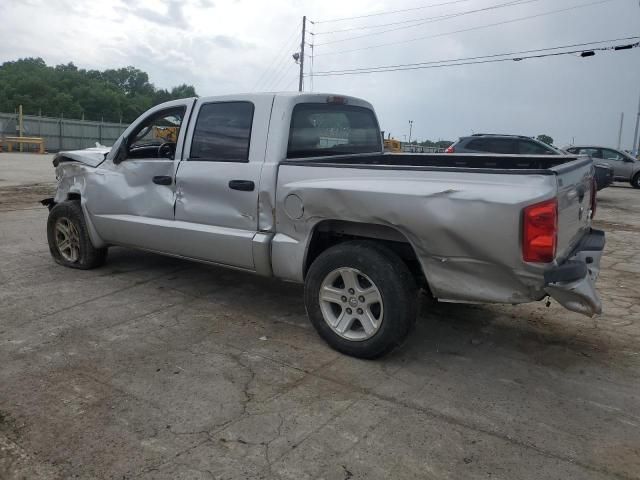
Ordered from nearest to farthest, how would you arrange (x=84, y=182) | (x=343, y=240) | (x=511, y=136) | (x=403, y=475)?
(x=403, y=475) → (x=343, y=240) → (x=84, y=182) → (x=511, y=136)

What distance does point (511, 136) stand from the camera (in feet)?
46.1

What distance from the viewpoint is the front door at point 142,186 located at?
4.86 meters

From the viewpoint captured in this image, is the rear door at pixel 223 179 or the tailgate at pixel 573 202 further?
the rear door at pixel 223 179

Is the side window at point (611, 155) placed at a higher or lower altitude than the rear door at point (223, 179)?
higher

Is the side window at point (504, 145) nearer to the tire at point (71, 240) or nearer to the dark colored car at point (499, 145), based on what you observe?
the dark colored car at point (499, 145)

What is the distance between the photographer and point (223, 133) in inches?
178

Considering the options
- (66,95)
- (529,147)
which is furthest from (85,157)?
(66,95)

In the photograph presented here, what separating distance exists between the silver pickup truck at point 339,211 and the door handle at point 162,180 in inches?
0.6

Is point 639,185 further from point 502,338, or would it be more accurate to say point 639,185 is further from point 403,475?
point 403,475

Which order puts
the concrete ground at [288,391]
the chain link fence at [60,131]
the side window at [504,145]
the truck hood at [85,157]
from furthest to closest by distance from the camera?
the chain link fence at [60,131] → the side window at [504,145] → the truck hood at [85,157] → the concrete ground at [288,391]

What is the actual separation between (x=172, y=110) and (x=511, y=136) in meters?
11.3

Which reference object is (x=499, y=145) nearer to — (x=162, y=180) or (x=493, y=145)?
(x=493, y=145)

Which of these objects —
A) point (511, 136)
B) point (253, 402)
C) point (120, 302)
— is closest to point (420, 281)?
point (253, 402)

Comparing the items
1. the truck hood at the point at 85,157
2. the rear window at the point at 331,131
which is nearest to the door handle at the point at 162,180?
the truck hood at the point at 85,157
